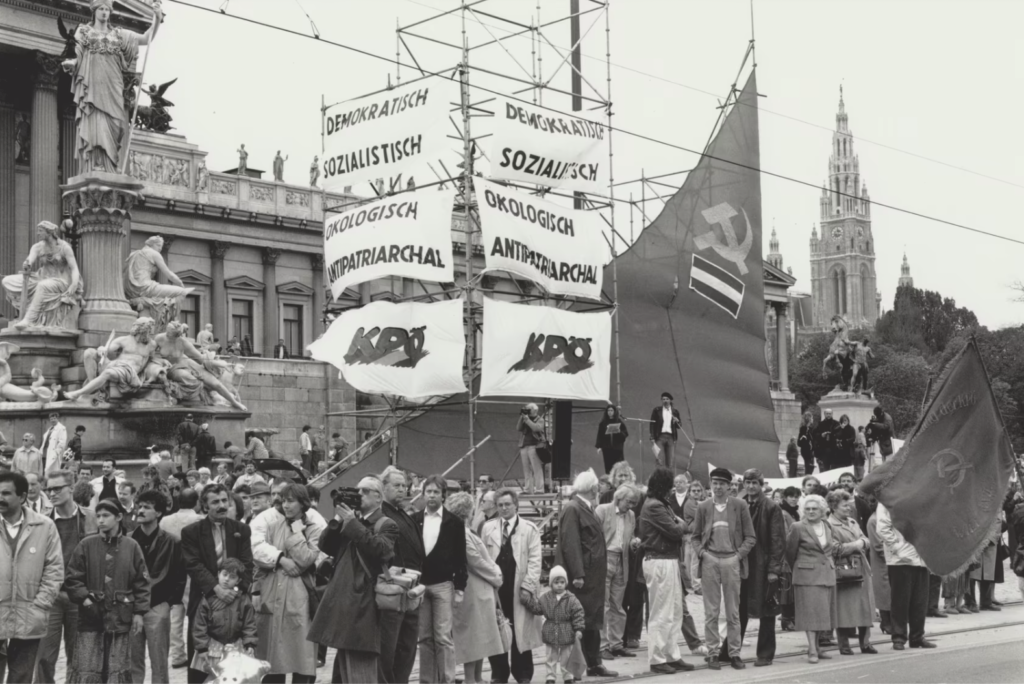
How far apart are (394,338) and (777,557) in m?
10.8

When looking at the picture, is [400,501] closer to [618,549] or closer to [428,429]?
[618,549]

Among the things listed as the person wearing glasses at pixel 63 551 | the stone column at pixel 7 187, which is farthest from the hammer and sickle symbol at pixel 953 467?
the stone column at pixel 7 187

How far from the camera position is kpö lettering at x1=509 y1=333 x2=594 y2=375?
2381 cm

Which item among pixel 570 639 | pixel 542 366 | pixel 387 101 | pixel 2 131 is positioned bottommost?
pixel 570 639

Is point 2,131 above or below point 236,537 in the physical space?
above

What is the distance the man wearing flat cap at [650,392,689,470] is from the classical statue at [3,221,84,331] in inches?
396

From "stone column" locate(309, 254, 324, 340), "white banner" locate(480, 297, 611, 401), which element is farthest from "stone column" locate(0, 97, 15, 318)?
"white banner" locate(480, 297, 611, 401)

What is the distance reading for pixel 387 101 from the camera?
2516 centimetres

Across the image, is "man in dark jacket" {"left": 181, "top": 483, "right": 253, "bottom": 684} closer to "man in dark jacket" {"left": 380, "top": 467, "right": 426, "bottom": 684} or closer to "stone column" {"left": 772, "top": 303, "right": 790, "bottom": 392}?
"man in dark jacket" {"left": 380, "top": 467, "right": 426, "bottom": 684}

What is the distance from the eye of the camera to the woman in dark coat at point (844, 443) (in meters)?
29.7

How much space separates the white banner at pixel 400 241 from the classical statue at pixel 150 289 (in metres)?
3.04

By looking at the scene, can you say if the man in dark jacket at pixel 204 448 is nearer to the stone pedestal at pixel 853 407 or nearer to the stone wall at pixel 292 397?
the stone wall at pixel 292 397

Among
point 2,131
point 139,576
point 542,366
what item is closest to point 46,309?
point 542,366

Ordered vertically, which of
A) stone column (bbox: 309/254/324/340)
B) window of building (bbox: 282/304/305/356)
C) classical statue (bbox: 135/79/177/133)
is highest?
classical statue (bbox: 135/79/177/133)
